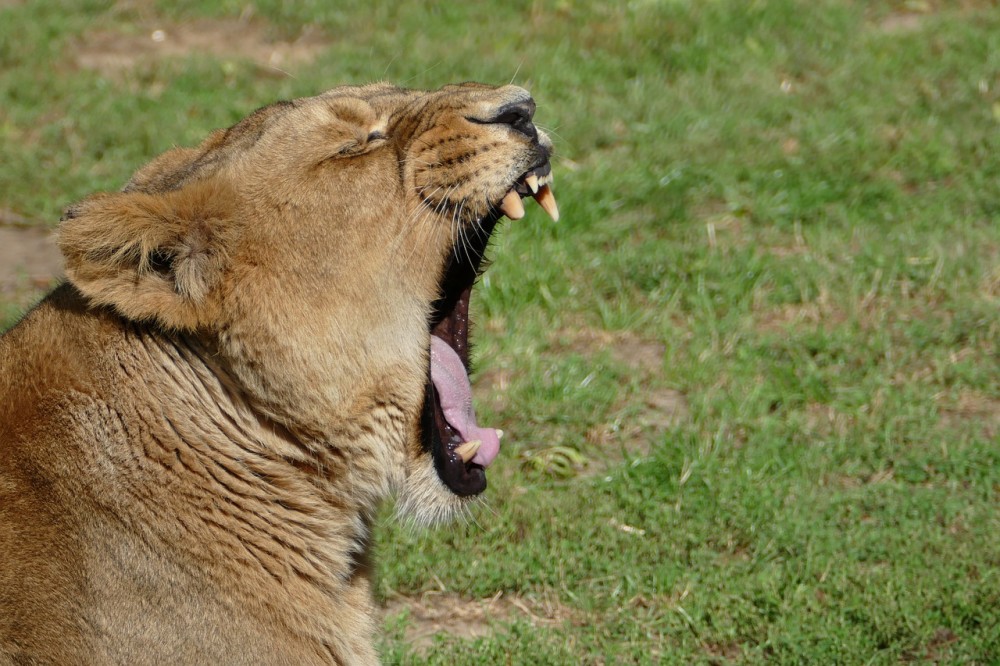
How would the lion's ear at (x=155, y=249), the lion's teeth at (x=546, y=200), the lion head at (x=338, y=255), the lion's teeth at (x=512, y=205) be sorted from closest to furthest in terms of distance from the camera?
the lion's ear at (x=155, y=249)
the lion head at (x=338, y=255)
the lion's teeth at (x=512, y=205)
the lion's teeth at (x=546, y=200)

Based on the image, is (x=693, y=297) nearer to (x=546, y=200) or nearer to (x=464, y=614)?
(x=464, y=614)

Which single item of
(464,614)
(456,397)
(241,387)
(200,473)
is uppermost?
(241,387)

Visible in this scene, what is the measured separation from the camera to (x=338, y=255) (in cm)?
286

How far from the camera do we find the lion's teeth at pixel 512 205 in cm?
310

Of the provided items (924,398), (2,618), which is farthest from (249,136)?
(924,398)

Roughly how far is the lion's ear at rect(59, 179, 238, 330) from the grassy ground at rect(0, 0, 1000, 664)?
4.99 feet

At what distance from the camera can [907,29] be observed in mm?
7750

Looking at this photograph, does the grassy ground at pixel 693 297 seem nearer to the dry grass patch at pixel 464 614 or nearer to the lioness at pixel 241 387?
the dry grass patch at pixel 464 614

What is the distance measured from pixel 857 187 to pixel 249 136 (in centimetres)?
398

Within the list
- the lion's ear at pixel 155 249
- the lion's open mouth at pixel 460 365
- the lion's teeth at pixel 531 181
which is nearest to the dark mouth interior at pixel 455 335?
the lion's open mouth at pixel 460 365

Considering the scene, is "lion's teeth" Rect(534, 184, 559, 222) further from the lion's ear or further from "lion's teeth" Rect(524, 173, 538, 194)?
the lion's ear

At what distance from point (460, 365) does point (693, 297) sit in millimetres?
2263

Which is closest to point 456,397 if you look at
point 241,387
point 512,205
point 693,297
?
point 512,205

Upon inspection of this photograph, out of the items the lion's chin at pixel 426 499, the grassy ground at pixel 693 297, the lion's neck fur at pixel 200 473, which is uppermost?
the lion's neck fur at pixel 200 473
